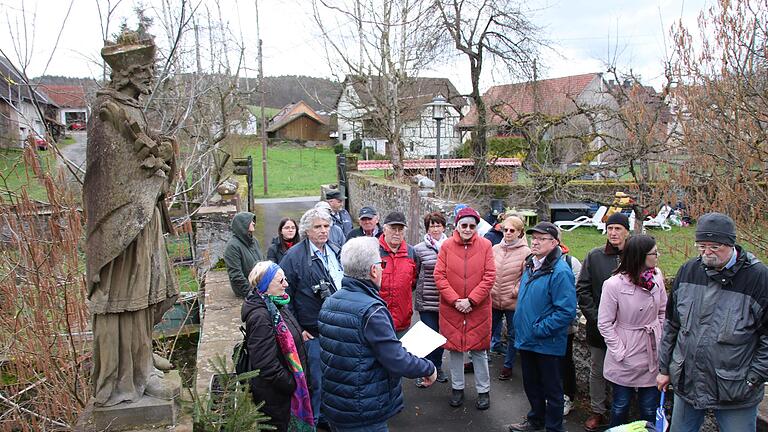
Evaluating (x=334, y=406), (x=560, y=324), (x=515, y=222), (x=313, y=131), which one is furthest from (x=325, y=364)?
(x=313, y=131)

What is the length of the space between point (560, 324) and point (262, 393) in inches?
91.4

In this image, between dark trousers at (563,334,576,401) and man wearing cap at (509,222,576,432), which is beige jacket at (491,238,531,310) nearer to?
dark trousers at (563,334,576,401)

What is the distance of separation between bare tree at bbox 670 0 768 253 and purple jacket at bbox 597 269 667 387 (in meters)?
2.59

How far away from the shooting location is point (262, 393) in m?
3.79

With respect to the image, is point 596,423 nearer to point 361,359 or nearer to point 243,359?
point 361,359

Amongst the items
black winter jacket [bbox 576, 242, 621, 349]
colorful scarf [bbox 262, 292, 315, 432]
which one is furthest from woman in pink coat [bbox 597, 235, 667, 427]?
colorful scarf [bbox 262, 292, 315, 432]

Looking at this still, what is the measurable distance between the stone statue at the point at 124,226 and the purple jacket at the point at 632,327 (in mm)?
3201

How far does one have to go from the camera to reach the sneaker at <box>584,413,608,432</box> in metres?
4.87

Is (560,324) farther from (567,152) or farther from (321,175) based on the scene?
(321,175)

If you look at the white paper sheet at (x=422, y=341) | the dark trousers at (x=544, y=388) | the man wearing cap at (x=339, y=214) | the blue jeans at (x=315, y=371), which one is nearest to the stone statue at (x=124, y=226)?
the white paper sheet at (x=422, y=341)

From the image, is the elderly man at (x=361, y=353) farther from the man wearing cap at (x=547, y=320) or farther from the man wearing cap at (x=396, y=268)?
the man wearing cap at (x=396, y=268)

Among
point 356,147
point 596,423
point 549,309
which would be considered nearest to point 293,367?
point 549,309

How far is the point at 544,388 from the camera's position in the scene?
4.68 m

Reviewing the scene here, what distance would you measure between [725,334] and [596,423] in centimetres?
183
